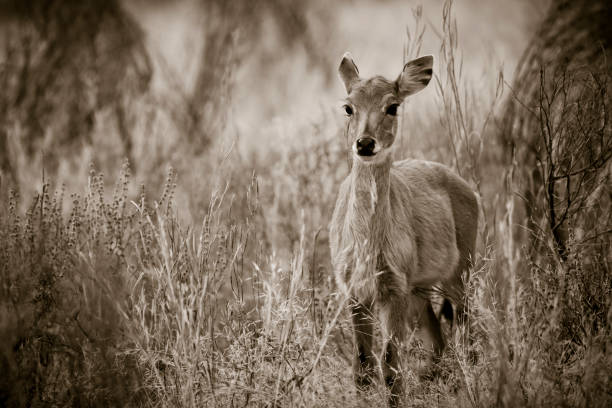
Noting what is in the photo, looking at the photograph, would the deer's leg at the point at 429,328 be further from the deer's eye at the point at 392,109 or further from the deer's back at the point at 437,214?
the deer's eye at the point at 392,109

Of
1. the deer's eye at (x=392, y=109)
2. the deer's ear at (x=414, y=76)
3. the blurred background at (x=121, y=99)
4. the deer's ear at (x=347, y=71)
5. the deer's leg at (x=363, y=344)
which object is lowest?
the deer's leg at (x=363, y=344)

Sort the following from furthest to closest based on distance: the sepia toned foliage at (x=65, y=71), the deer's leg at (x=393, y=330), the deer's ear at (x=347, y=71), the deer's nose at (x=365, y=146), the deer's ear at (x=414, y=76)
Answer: the sepia toned foliage at (x=65, y=71) → the deer's ear at (x=347, y=71) → the deer's ear at (x=414, y=76) → the deer's leg at (x=393, y=330) → the deer's nose at (x=365, y=146)

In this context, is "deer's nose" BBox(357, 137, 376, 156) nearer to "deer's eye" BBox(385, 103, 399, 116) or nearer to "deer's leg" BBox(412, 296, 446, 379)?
"deer's eye" BBox(385, 103, 399, 116)

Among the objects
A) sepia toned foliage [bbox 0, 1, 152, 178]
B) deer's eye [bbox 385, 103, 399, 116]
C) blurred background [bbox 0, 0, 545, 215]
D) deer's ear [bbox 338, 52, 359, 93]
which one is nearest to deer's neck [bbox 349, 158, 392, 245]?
deer's eye [bbox 385, 103, 399, 116]

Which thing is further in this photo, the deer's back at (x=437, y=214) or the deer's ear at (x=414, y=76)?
the deer's back at (x=437, y=214)

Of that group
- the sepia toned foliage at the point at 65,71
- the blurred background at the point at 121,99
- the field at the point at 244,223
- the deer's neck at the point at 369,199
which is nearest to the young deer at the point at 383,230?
the deer's neck at the point at 369,199

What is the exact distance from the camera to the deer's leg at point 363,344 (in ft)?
14.6

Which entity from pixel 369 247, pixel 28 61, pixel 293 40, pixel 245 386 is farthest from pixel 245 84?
pixel 245 386

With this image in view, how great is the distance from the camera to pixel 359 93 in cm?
466

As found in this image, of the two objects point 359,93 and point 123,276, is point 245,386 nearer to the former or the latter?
point 123,276

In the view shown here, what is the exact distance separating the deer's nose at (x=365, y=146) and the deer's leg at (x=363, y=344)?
1.04 metres

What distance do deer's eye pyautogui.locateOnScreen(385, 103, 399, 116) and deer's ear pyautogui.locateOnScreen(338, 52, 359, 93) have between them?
0.46 m

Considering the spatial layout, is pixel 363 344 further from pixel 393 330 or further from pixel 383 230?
pixel 383 230

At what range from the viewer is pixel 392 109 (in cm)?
471
